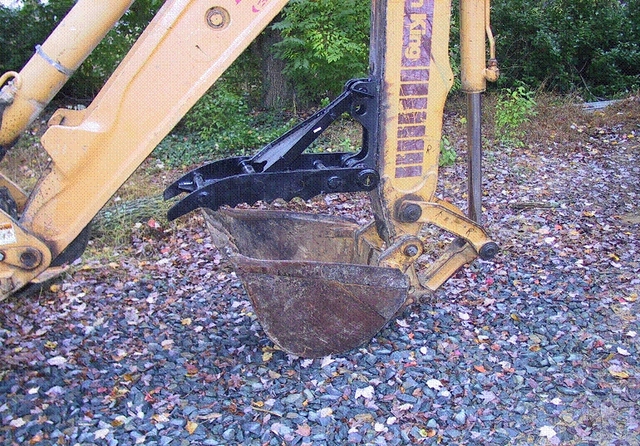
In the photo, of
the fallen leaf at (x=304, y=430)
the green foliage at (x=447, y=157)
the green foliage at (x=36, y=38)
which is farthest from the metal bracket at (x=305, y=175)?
the green foliage at (x=36, y=38)

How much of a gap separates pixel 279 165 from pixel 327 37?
5362 mm

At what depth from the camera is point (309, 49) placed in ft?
29.3

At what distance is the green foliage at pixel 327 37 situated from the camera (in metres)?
8.55

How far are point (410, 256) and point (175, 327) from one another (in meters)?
1.74

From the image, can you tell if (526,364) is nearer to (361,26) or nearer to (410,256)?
(410,256)

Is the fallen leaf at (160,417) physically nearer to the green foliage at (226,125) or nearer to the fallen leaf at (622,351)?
the fallen leaf at (622,351)

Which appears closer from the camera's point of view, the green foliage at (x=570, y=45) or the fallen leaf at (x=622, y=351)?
the fallen leaf at (x=622, y=351)

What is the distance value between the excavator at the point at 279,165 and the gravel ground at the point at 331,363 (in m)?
0.36

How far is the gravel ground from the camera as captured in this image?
3.48 meters

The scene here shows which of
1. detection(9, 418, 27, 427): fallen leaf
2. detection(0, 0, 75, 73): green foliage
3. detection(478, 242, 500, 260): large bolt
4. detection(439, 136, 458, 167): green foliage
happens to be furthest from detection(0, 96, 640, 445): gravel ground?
detection(0, 0, 75, 73): green foliage

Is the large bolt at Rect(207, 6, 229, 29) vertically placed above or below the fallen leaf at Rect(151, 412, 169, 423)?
above

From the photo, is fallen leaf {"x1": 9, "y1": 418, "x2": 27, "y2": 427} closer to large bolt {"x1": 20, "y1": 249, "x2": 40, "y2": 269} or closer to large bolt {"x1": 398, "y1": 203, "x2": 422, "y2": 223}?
large bolt {"x1": 20, "y1": 249, "x2": 40, "y2": 269}

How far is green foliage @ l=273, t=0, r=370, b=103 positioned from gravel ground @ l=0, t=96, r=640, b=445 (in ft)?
12.7

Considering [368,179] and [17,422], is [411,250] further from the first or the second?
[17,422]
